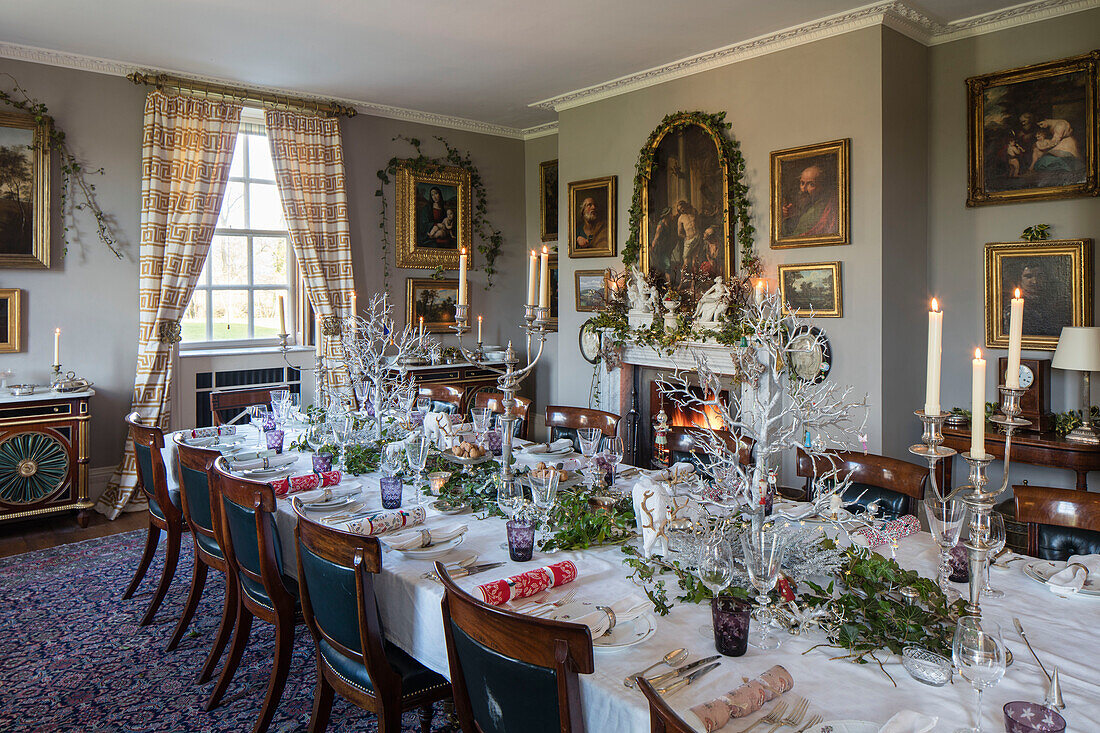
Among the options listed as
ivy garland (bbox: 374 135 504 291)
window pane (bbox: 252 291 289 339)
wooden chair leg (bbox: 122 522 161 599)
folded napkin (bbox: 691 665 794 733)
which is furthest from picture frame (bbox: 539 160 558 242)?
folded napkin (bbox: 691 665 794 733)

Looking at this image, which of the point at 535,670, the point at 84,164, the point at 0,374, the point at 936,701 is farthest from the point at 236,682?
the point at 84,164

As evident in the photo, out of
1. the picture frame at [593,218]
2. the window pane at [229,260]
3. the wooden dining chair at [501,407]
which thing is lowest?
the wooden dining chair at [501,407]

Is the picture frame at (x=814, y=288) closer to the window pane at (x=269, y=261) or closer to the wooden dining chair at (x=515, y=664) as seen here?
the wooden dining chair at (x=515, y=664)

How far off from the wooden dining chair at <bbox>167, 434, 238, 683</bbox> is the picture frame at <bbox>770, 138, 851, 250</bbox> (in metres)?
3.62

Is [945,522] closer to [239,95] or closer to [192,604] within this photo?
[192,604]

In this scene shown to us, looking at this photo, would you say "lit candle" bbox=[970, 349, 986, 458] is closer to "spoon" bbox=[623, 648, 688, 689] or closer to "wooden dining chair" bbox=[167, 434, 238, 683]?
"spoon" bbox=[623, 648, 688, 689]

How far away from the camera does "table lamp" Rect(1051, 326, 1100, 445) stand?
3779 millimetres

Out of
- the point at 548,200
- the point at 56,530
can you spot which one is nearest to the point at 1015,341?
the point at 56,530

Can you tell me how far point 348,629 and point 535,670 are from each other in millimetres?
793

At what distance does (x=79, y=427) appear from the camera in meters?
4.88

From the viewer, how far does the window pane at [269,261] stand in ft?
20.7

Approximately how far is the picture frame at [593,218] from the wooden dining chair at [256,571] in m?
3.94

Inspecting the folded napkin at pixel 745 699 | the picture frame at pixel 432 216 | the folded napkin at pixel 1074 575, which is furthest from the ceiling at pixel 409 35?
the folded napkin at pixel 745 699

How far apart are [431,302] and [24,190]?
3212mm
